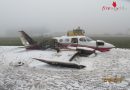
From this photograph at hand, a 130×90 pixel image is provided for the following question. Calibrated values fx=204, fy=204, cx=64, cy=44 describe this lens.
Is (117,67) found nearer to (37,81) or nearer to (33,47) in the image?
(37,81)

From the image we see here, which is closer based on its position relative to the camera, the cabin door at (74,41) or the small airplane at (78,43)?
the small airplane at (78,43)

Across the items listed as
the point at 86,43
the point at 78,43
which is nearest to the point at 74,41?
the point at 78,43

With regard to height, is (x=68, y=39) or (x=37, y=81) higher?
(x=68, y=39)

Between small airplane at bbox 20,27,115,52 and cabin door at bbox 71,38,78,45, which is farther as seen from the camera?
cabin door at bbox 71,38,78,45

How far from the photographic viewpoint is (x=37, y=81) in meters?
12.3

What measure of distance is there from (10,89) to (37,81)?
6.43 ft

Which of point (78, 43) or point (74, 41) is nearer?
point (78, 43)

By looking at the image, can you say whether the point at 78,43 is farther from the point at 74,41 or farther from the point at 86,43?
the point at 86,43

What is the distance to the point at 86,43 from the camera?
2506 centimetres

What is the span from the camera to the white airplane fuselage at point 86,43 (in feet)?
81.5

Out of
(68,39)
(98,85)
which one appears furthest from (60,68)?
(68,39)

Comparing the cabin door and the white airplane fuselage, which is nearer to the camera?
the white airplane fuselage

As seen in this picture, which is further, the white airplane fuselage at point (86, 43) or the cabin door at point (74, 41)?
the cabin door at point (74, 41)

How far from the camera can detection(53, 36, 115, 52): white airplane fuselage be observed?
24844 mm
